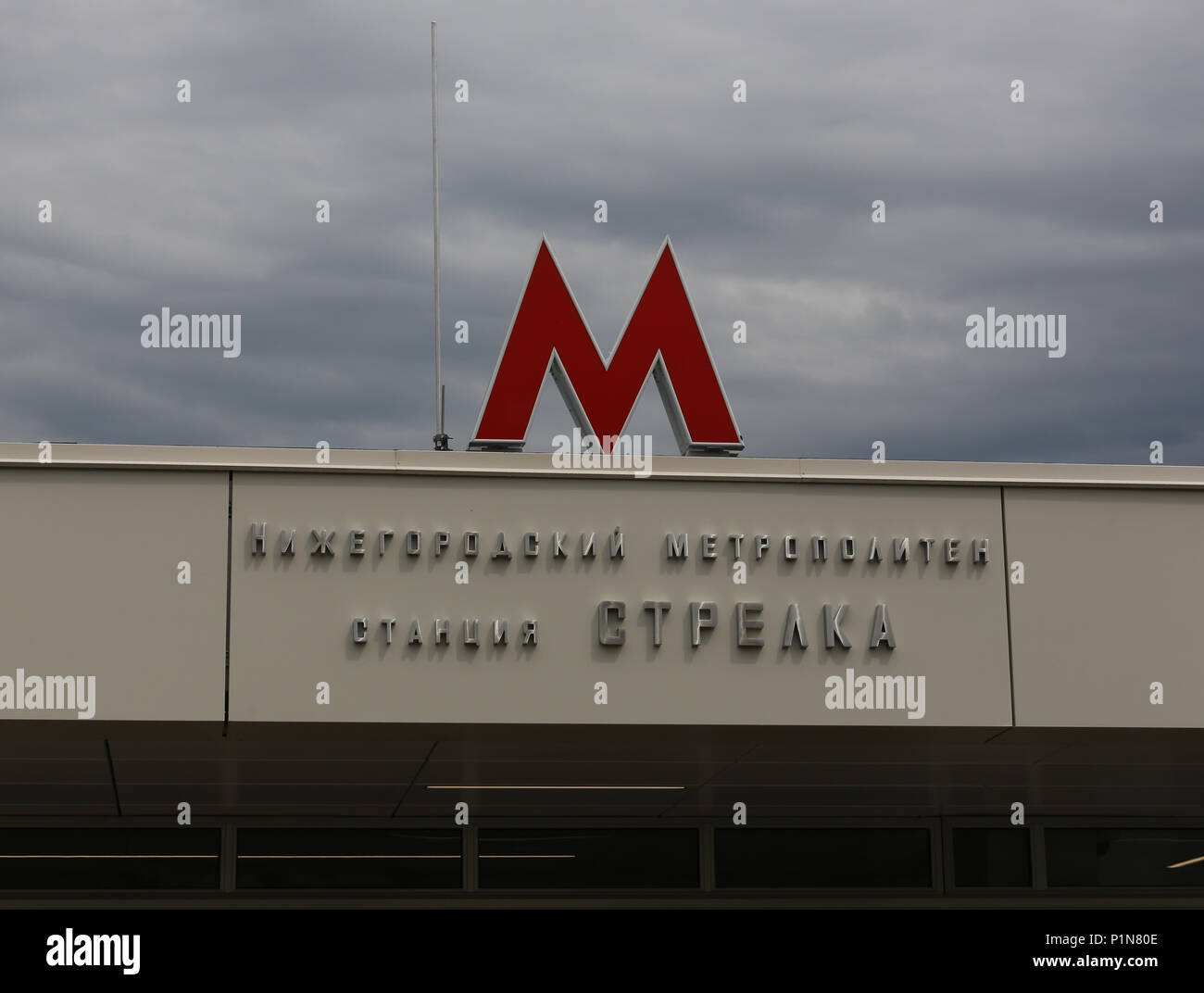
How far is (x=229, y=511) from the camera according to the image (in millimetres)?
8492

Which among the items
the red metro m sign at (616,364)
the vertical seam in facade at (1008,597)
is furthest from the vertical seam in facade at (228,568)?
the vertical seam in facade at (1008,597)

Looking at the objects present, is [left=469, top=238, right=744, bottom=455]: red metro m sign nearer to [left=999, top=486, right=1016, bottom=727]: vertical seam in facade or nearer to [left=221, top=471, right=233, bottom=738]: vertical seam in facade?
[left=999, top=486, right=1016, bottom=727]: vertical seam in facade

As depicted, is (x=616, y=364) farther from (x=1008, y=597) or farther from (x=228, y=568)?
(x=228, y=568)

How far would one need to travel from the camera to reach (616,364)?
10.4m

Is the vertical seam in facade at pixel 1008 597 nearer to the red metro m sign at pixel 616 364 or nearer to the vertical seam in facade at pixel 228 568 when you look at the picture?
the red metro m sign at pixel 616 364

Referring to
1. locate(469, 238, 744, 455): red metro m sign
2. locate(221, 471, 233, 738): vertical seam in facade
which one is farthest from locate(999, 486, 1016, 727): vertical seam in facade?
locate(221, 471, 233, 738): vertical seam in facade

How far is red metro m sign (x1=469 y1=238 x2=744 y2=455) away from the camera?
10172 mm

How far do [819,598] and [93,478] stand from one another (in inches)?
164

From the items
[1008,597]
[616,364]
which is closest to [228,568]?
[616,364]

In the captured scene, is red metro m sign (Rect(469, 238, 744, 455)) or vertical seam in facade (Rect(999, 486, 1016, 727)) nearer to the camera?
vertical seam in facade (Rect(999, 486, 1016, 727))

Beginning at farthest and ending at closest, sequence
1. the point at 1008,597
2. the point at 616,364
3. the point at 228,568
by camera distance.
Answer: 1. the point at 616,364
2. the point at 1008,597
3. the point at 228,568
